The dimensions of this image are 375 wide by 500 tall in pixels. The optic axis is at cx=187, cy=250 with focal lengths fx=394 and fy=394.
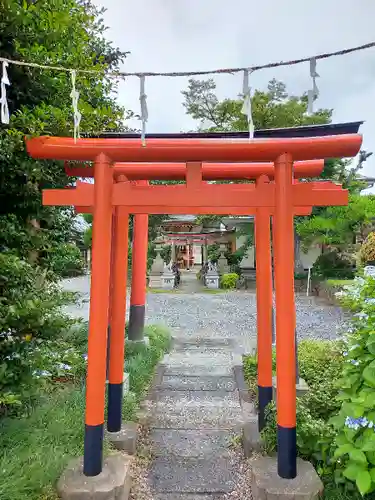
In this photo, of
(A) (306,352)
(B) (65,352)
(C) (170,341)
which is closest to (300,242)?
(C) (170,341)

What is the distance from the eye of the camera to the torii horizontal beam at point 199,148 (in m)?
2.82

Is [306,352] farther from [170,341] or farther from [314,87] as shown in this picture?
[314,87]

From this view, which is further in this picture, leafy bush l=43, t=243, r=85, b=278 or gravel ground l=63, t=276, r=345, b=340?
gravel ground l=63, t=276, r=345, b=340

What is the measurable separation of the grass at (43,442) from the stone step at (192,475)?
1.73ft

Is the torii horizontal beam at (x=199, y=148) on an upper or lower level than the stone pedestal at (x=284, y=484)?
upper

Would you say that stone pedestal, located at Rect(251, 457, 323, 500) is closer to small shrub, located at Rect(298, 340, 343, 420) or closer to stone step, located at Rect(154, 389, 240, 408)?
small shrub, located at Rect(298, 340, 343, 420)

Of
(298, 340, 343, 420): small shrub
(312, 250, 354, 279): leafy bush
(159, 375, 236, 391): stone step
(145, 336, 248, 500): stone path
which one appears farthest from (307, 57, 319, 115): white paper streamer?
(312, 250, 354, 279): leafy bush

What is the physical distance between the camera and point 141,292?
6.42 metres

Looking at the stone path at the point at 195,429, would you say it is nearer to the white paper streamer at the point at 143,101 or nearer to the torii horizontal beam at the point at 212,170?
the torii horizontal beam at the point at 212,170

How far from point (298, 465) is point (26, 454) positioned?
1.99 metres

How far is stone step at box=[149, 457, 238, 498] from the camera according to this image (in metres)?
3.14

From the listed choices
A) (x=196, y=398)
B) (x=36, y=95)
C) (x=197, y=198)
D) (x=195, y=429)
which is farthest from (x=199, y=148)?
(x=196, y=398)

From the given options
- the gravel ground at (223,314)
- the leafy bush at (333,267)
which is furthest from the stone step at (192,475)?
the leafy bush at (333,267)

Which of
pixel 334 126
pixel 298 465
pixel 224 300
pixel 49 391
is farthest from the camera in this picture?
pixel 224 300
